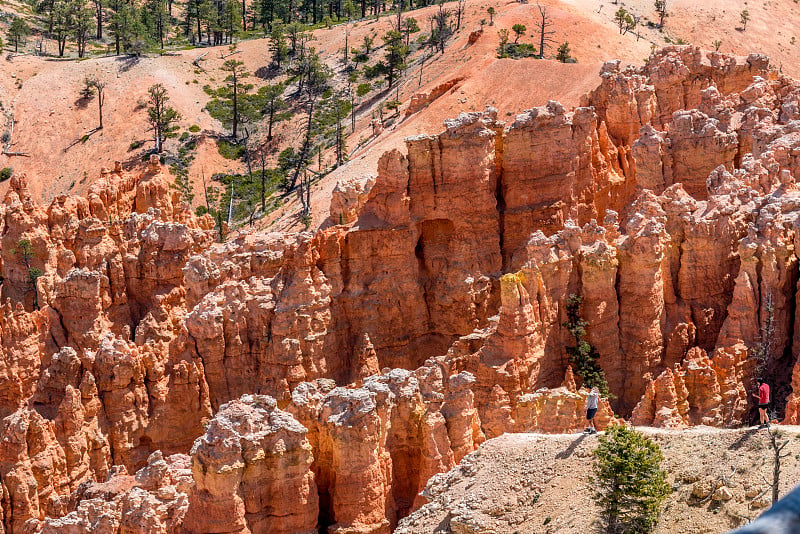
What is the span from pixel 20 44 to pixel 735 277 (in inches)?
4007

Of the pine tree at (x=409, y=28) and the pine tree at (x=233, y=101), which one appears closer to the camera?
the pine tree at (x=233, y=101)

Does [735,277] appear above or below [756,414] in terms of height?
above

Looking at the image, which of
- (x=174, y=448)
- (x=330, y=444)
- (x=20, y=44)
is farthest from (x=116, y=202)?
(x=20, y=44)

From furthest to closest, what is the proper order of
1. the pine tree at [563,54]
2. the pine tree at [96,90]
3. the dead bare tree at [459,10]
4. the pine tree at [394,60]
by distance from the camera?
the dead bare tree at [459,10] < the pine tree at [96,90] < the pine tree at [394,60] < the pine tree at [563,54]

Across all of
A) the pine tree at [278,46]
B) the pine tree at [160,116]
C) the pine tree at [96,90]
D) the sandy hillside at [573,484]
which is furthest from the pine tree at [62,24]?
the sandy hillside at [573,484]

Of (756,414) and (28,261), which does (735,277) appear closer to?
(756,414)

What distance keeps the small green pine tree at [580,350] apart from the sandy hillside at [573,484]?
45.7ft

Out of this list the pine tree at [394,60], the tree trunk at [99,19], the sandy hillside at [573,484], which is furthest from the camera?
the tree trunk at [99,19]

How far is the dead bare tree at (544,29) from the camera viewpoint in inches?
3878

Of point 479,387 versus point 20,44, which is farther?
point 20,44

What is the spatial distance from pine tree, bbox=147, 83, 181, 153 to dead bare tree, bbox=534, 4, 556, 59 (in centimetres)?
3467

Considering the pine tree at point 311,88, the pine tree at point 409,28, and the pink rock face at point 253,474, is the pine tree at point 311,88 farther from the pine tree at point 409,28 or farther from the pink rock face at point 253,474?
the pink rock face at point 253,474

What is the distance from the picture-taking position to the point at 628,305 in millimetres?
47375

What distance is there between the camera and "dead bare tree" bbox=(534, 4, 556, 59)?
98500 millimetres
